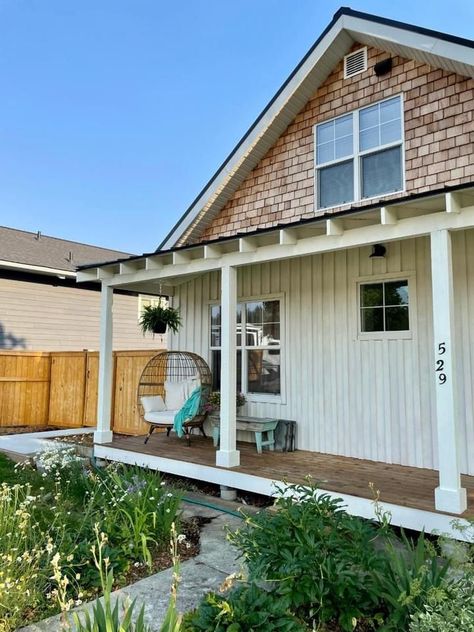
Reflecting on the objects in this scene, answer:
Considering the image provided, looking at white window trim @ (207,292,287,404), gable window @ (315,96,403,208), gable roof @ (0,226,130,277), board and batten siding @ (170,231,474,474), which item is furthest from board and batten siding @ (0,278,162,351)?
gable window @ (315,96,403,208)

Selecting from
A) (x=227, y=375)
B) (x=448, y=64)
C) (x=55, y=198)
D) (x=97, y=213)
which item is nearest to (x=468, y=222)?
(x=448, y=64)

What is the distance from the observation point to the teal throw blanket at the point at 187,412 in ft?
21.3

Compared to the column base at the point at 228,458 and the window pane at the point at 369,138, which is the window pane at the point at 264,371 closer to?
the column base at the point at 228,458

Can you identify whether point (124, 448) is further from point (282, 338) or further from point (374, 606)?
point (374, 606)

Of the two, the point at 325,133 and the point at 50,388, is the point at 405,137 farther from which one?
the point at 50,388

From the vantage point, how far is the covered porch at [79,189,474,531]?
391 cm

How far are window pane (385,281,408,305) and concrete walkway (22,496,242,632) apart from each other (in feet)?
10.9

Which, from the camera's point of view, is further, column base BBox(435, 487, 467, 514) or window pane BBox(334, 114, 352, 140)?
window pane BBox(334, 114, 352, 140)

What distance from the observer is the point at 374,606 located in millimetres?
2521

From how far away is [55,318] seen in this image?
1302 cm

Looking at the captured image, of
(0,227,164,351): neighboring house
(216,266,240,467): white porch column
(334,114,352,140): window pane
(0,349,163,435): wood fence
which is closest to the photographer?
(216,266,240,467): white porch column

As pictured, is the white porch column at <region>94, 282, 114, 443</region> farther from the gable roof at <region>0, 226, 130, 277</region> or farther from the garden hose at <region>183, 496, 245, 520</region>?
the gable roof at <region>0, 226, 130, 277</region>

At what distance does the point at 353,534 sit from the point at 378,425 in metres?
3.04

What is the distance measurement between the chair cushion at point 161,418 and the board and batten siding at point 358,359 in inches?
Answer: 46.1
